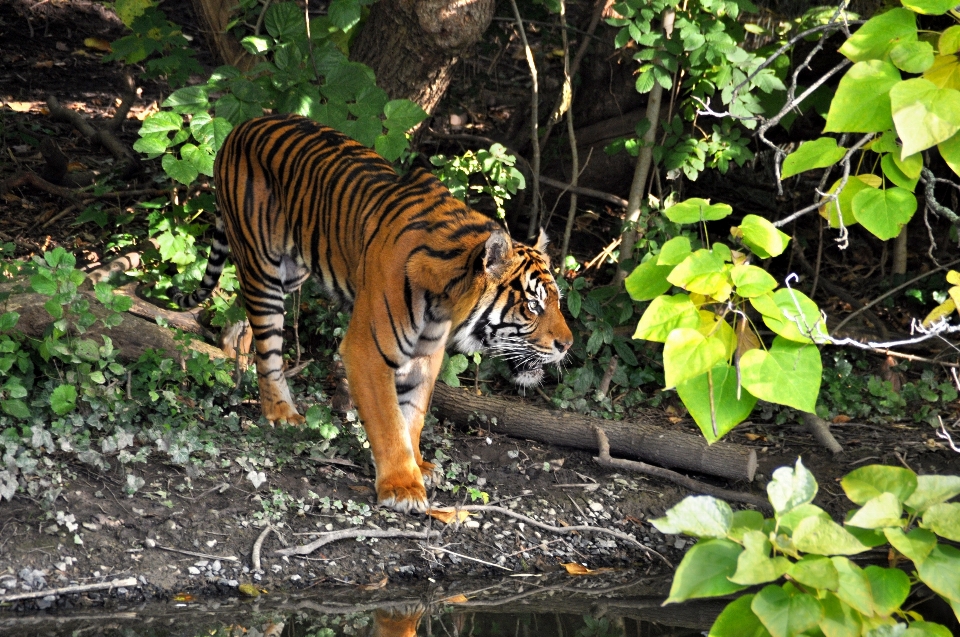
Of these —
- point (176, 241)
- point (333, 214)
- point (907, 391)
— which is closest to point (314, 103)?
point (333, 214)

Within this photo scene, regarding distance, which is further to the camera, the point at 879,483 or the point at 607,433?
the point at 607,433

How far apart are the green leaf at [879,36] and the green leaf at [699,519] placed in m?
0.85

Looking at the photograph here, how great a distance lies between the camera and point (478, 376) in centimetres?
520

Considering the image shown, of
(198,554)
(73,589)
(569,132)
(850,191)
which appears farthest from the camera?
(569,132)

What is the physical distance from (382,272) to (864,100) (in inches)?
95.5

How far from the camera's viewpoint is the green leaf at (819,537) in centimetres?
164

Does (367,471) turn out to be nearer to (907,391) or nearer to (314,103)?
(314,103)

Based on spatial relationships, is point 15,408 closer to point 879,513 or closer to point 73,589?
point 73,589

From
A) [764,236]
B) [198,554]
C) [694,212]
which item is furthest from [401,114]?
[764,236]

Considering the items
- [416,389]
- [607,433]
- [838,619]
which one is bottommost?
[607,433]

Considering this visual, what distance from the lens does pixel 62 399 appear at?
3.91 metres

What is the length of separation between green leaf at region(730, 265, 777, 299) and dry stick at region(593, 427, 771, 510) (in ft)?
8.17

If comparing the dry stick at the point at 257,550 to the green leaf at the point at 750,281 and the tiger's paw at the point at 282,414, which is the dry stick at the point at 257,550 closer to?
the tiger's paw at the point at 282,414

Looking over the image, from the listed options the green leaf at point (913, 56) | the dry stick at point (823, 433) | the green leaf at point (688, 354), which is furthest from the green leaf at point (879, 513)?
the dry stick at point (823, 433)
